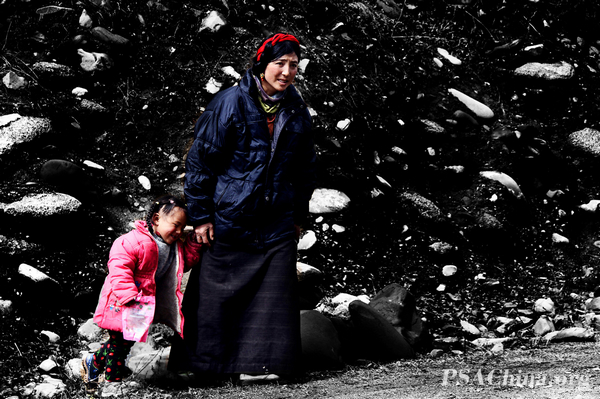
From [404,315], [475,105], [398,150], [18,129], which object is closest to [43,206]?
[18,129]

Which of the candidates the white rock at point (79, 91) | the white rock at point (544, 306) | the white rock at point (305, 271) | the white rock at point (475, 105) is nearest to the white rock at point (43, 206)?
the white rock at point (79, 91)

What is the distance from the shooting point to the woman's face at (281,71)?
8.89 feet

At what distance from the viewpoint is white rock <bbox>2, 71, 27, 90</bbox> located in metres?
4.72

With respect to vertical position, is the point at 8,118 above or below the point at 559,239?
above

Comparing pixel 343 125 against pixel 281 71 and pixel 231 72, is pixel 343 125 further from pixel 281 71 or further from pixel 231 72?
pixel 281 71

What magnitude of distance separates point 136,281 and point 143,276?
34 mm

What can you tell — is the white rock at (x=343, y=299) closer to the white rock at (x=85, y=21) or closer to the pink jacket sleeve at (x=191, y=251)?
the pink jacket sleeve at (x=191, y=251)

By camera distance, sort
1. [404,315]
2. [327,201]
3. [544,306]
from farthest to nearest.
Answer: [327,201]
[544,306]
[404,315]

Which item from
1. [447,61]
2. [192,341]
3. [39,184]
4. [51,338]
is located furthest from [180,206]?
[447,61]

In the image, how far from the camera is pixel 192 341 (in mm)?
2926

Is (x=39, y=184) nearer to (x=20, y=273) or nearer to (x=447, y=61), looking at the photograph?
(x=20, y=273)

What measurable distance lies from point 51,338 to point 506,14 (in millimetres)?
5121

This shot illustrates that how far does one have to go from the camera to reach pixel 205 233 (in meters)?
2.84

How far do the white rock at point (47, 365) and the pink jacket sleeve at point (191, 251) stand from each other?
2.90 feet
